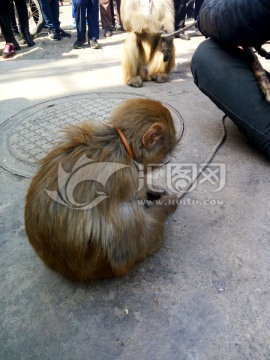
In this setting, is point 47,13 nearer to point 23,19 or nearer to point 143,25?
point 23,19

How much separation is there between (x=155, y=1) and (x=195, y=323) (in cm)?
504

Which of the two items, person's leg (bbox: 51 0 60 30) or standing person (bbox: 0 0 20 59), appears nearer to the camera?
standing person (bbox: 0 0 20 59)

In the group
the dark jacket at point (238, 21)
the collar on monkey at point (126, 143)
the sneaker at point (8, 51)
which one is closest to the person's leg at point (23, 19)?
the sneaker at point (8, 51)

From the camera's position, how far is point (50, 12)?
8531 millimetres

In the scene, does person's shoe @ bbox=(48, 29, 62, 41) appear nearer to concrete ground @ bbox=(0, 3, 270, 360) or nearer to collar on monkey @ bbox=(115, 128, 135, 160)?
concrete ground @ bbox=(0, 3, 270, 360)

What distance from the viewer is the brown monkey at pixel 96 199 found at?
179 centimetres

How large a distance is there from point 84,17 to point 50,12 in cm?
148

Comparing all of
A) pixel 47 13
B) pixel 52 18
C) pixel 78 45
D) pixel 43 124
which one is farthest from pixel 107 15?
pixel 43 124

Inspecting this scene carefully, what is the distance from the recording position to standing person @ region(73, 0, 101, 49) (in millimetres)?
7510

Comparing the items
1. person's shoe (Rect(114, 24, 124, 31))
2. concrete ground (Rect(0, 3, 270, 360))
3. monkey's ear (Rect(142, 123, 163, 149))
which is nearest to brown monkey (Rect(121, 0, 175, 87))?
concrete ground (Rect(0, 3, 270, 360))

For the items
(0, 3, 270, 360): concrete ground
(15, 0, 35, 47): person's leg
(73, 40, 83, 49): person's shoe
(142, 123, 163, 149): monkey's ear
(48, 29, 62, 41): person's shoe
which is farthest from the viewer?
(48, 29, 62, 41): person's shoe

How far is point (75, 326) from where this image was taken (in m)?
1.82

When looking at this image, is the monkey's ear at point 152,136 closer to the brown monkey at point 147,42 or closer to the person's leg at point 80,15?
the brown monkey at point 147,42

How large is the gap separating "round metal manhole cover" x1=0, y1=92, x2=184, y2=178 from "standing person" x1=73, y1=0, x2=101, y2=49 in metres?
3.86
